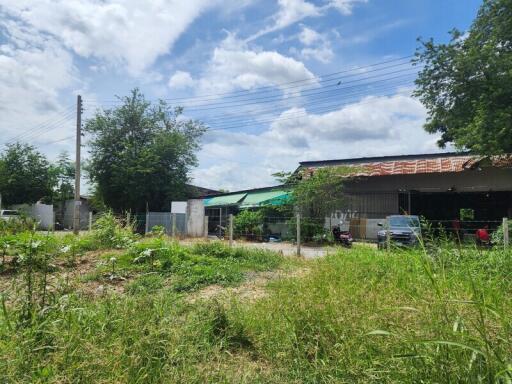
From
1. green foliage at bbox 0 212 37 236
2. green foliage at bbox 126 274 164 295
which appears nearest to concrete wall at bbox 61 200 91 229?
green foliage at bbox 0 212 37 236

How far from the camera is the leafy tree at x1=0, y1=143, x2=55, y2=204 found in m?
32.9

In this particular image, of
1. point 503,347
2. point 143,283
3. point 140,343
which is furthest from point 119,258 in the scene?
point 503,347

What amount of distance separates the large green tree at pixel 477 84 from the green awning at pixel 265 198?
7.75 metres

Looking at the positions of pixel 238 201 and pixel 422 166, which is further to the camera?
pixel 238 201

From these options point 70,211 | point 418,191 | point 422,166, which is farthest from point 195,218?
point 70,211

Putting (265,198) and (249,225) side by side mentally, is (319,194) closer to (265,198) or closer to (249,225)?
→ (249,225)

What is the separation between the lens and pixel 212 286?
21.1 feet

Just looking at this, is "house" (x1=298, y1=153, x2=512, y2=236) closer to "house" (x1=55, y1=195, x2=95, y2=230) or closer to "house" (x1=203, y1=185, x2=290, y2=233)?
"house" (x1=203, y1=185, x2=290, y2=233)

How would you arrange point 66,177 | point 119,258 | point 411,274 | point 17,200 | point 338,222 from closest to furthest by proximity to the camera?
point 411,274, point 119,258, point 338,222, point 17,200, point 66,177

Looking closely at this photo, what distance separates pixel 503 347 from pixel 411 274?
288cm

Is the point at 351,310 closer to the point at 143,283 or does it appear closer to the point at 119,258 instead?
the point at 143,283

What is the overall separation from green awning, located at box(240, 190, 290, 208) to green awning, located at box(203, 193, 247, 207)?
1.83 feet

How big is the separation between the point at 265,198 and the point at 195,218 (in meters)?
4.19

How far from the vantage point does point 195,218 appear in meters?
21.8
